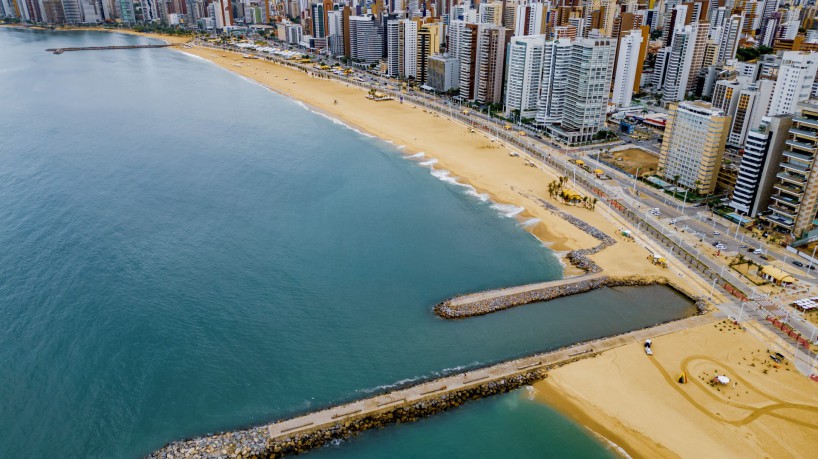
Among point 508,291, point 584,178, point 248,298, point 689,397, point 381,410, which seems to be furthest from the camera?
point 584,178

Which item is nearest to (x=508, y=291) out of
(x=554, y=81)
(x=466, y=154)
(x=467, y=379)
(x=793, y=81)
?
(x=467, y=379)

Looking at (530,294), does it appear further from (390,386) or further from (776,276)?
(776,276)

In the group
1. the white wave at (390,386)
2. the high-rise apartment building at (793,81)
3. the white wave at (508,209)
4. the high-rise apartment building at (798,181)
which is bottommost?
the white wave at (390,386)

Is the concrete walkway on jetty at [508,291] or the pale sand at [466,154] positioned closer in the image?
the concrete walkway on jetty at [508,291]

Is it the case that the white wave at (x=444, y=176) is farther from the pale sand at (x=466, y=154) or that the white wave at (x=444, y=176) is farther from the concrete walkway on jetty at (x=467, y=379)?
the concrete walkway on jetty at (x=467, y=379)

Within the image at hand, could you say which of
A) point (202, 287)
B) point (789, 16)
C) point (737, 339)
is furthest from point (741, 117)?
point (789, 16)

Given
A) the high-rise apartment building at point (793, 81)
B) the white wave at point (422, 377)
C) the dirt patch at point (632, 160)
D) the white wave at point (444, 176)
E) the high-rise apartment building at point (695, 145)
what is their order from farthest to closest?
the white wave at point (444, 176), the dirt patch at point (632, 160), the high-rise apartment building at point (793, 81), the high-rise apartment building at point (695, 145), the white wave at point (422, 377)

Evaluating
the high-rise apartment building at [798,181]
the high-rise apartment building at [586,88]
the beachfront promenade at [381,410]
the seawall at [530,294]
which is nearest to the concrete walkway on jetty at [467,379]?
the beachfront promenade at [381,410]
